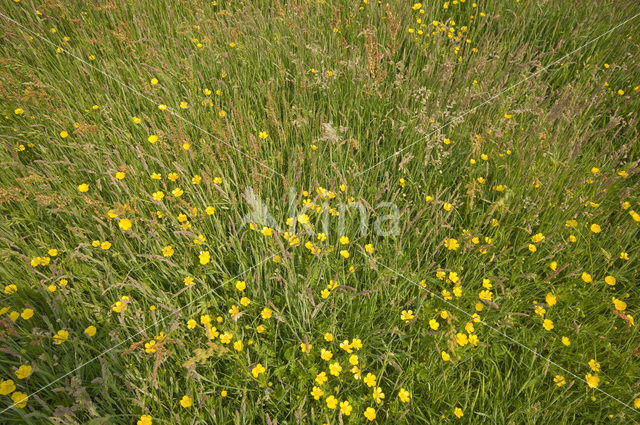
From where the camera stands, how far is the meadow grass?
1.41 m

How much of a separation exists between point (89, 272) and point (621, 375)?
2.54 metres

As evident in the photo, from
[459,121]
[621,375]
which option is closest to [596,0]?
[459,121]

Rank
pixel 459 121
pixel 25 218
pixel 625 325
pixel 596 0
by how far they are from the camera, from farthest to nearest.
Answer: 1. pixel 596 0
2. pixel 459 121
3. pixel 25 218
4. pixel 625 325

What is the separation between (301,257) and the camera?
1720 millimetres

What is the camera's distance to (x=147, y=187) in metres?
2.00

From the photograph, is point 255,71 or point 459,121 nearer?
point 459,121

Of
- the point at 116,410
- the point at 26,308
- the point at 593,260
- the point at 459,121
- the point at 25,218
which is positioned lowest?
the point at 116,410

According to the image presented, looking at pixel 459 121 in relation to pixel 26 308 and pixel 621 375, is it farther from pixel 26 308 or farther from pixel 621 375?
pixel 26 308

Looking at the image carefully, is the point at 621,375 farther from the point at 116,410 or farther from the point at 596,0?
the point at 596,0

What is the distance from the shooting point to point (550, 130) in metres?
2.24

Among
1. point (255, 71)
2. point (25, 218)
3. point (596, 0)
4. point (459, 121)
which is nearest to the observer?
point (25, 218)

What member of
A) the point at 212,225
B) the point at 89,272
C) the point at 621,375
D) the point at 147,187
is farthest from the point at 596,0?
the point at 89,272

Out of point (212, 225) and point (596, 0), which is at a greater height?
point (596, 0)

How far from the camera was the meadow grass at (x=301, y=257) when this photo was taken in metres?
1.41
